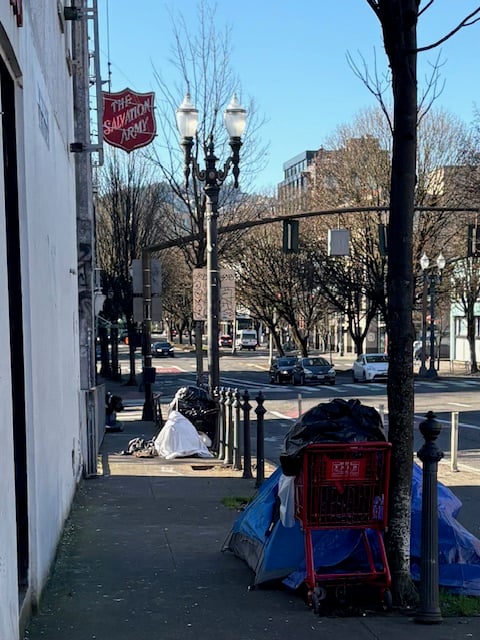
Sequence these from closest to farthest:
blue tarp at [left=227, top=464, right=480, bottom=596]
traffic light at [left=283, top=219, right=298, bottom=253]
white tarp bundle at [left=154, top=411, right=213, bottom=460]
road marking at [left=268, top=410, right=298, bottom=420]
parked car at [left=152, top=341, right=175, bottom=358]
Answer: blue tarp at [left=227, top=464, right=480, bottom=596] < white tarp bundle at [left=154, top=411, right=213, bottom=460] < traffic light at [left=283, top=219, right=298, bottom=253] < road marking at [left=268, top=410, right=298, bottom=420] < parked car at [left=152, top=341, right=175, bottom=358]

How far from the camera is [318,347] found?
99312 mm

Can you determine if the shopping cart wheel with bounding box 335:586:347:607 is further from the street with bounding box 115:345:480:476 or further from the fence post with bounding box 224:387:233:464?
the fence post with bounding box 224:387:233:464

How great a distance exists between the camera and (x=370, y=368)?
4109 centimetres

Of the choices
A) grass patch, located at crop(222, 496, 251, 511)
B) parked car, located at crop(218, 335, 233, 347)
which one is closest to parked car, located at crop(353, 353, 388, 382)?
grass patch, located at crop(222, 496, 251, 511)

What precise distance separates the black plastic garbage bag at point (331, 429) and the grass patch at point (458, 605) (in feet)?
3.89

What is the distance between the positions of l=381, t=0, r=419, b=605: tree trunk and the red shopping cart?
0.15m

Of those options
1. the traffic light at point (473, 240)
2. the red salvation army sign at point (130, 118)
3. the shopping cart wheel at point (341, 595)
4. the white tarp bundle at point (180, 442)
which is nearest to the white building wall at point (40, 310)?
the shopping cart wheel at point (341, 595)

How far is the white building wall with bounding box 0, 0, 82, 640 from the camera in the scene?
4156 millimetres

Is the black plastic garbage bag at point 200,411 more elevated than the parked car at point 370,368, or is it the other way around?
the black plastic garbage bag at point 200,411

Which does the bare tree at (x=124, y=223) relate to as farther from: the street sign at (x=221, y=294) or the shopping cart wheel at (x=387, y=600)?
the shopping cart wheel at (x=387, y=600)

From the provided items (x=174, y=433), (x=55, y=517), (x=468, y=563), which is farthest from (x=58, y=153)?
(x=174, y=433)

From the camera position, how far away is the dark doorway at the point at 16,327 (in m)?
5.07

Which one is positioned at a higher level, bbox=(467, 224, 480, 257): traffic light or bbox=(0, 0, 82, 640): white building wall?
bbox=(467, 224, 480, 257): traffic light

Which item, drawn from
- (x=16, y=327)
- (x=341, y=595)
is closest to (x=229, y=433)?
(x=341, y=595)
